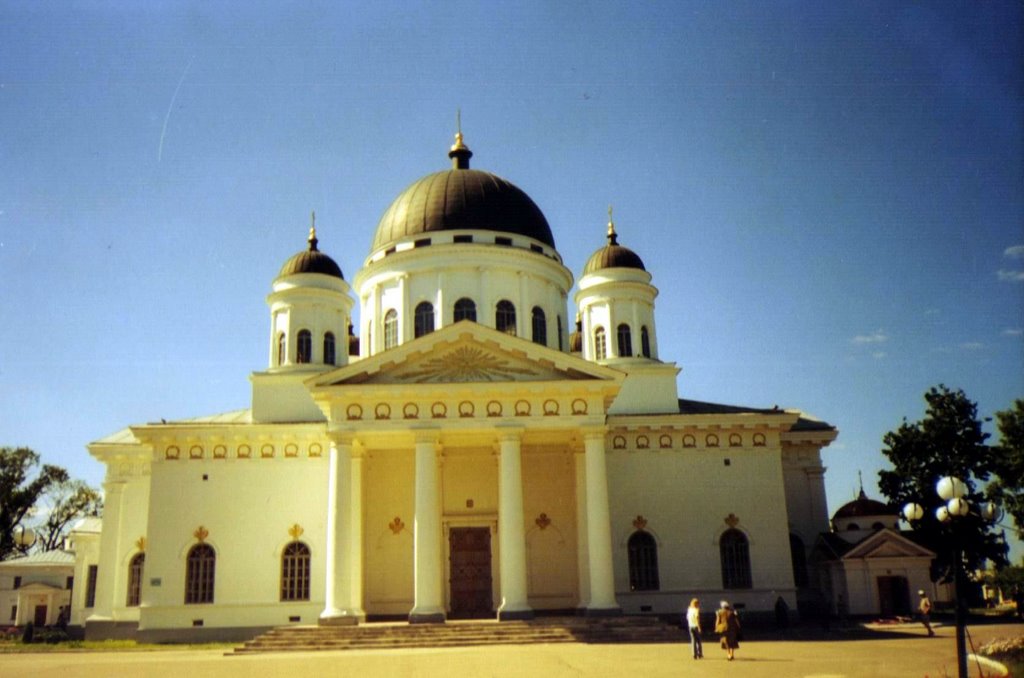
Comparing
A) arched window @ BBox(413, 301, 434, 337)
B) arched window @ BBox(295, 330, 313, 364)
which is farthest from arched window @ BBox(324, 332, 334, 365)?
arched window @ BBox(413, 301, 434, 337)

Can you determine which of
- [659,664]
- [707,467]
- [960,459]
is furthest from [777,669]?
[960,459]

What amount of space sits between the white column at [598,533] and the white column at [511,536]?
6.66 feet

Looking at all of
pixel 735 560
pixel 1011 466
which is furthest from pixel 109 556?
pixel 1011 466

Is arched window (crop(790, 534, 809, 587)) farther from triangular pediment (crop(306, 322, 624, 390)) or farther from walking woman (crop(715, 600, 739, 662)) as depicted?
walking woman (crop(715, 600, 739, 662))

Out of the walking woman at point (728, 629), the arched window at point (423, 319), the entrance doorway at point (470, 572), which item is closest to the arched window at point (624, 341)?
the arched window at point (423, 319)

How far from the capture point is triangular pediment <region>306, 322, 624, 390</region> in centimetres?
2736

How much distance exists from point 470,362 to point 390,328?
9.04 metres

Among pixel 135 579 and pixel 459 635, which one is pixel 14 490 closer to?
pixel 135 579

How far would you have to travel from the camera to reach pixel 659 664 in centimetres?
1889

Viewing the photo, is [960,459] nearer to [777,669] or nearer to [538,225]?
[538,225]

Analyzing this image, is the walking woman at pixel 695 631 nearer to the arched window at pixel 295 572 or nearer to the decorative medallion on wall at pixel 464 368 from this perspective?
the decorative medallion on wall at pixel 464 368

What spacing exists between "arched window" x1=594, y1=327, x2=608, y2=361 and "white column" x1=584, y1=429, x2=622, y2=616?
8944 millimetres

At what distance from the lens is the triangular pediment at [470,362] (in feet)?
89.8

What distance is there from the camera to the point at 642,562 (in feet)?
105
